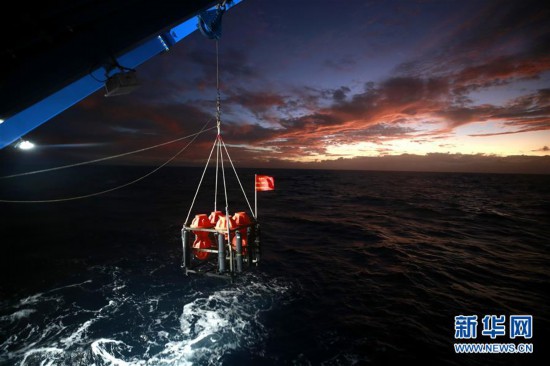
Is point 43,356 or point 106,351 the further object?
point 106,351

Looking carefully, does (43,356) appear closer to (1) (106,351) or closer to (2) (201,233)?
(1) (106,351)

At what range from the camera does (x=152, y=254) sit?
58.5 ft

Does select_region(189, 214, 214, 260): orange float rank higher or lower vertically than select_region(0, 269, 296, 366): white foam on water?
higher

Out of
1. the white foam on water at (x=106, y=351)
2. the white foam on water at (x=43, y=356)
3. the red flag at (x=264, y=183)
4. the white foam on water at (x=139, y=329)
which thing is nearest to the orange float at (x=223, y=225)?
the red flag at (x=264, y=183)

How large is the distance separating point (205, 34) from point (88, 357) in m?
9.95

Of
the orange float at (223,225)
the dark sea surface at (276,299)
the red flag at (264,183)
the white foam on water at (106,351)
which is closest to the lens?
the orange float at (223,225)

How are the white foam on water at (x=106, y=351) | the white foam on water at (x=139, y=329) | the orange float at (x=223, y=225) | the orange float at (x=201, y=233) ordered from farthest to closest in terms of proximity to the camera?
the orange float at (x=201, y=233) < the white foam on water at (x=139, y=329) < the white foam on water at (x=106, y=351) < the orange float at (x=223, y=225)

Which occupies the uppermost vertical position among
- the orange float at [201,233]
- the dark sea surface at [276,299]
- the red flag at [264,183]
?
the red flag at [264,183]

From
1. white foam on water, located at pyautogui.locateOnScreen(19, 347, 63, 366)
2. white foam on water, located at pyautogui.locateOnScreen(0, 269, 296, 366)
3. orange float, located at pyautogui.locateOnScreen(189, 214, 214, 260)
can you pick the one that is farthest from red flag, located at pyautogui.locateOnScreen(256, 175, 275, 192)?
white foam on water, located at pyautogui.locateOnScreen(19, 347, 63, 366)

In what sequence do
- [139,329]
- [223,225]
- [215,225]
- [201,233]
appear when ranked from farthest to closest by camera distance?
[139,329], [201,233], [215,225], [223,225]

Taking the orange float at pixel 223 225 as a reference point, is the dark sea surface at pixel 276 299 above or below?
below

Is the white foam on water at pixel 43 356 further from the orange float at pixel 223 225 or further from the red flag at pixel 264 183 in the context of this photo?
the red flag at pixel 264 183

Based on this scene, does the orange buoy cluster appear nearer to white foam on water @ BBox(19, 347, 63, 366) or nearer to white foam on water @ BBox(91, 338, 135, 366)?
white foam on water @ BBox(91, 338, 135, 366)

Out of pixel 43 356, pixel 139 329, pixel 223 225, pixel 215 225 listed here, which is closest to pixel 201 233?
pixel 215 225
